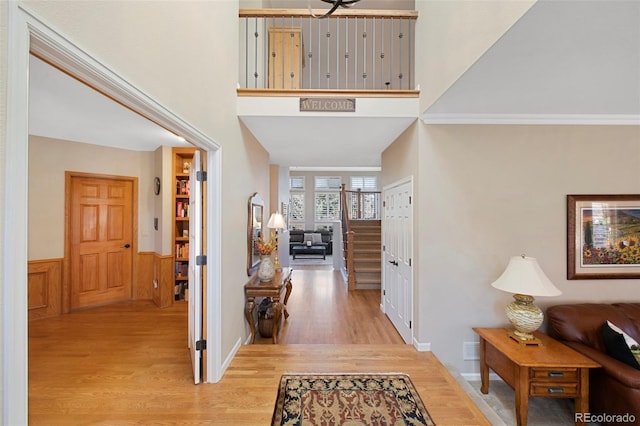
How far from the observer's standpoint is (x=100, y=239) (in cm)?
429

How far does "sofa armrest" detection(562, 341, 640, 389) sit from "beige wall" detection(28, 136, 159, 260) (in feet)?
18.0

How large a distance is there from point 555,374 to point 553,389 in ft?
0.39

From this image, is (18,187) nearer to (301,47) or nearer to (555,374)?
(555,374)

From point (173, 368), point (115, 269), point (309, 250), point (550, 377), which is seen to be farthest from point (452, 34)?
point (309, 250)

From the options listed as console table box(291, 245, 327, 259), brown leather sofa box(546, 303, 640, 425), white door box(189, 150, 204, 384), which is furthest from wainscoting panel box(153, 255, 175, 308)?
console table box(291, 245, 327, 259)

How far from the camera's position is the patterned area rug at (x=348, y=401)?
1.98 meters

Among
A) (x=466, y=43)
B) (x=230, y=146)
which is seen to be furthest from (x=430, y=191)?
(x=230, y=146)

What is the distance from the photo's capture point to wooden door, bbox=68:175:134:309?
409 cm

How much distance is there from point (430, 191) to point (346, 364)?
1.94 m

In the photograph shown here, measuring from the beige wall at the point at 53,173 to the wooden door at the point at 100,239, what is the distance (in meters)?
0.13

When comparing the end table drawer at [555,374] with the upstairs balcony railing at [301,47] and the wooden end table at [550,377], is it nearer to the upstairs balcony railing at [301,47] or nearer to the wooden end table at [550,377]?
the wooden end table at [550,377]

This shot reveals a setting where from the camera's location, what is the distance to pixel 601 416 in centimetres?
223

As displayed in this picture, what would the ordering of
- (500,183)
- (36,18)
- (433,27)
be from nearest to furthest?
(36,18) < (433,27) < (500,183)

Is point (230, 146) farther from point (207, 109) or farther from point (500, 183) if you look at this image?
point (500, 183)
